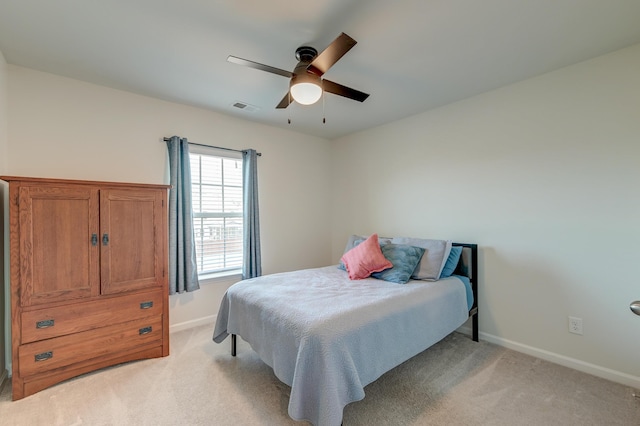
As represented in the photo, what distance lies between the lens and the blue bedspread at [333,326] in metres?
1.52

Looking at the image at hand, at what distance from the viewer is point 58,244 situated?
213 cm

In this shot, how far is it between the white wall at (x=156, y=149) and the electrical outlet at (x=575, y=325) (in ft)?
9.79

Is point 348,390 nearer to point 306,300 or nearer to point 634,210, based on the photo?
point 306,300

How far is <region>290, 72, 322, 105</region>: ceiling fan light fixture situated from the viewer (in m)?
1.85

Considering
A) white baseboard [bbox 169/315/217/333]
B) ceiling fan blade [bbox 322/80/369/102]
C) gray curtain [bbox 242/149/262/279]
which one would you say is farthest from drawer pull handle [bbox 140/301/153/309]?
ceiling fan blade [bbox 322/80/369/102]

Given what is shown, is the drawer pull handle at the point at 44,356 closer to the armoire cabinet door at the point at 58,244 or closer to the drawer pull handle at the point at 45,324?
the drawer pull handle at the point at 45,324

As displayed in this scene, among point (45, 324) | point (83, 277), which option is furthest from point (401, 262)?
point (45, 324)

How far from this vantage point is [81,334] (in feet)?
7.24

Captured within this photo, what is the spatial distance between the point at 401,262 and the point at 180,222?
236 cm

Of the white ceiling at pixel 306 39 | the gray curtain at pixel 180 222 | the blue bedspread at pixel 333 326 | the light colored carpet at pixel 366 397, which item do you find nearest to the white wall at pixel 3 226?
the white ceiling at pixel 306 39

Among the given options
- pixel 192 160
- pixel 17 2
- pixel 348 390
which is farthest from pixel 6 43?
pixel 348 390

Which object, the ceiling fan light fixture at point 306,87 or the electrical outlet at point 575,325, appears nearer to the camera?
the ceiling fan light fixture at point 306,87

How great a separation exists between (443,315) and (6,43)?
154 inches

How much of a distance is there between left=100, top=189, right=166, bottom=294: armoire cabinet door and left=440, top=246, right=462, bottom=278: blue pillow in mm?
2710
